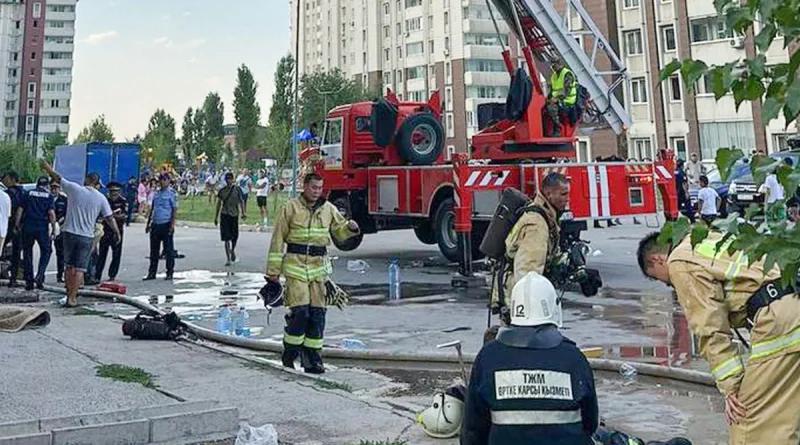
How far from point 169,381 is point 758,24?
507 centimetres

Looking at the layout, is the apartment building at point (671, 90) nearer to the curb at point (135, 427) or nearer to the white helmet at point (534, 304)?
the curb at point (135, 427)

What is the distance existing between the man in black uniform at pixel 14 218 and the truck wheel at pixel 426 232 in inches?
265

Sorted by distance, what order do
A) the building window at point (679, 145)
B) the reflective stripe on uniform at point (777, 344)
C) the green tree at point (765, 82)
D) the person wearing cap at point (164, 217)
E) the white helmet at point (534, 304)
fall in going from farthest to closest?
the building window at point (679, 145)
the person wearing cap at point (164, 217)
the reflective stripe on uniform at point (777, 344)
the white helmet at point (534, 304)
the green tree at point (765, 82)

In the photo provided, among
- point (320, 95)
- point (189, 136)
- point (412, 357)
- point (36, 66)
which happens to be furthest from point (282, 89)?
point (412, 357)

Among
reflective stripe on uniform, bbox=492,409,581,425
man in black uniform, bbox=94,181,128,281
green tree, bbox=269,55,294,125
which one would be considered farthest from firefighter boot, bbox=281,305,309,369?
green tree, bbox=269,55,294,125

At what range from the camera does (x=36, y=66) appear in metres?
93.6

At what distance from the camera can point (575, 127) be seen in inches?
485

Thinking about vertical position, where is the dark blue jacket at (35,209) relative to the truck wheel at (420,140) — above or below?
below

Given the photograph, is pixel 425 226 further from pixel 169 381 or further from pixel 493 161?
pixel 169 381

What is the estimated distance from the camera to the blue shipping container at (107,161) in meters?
29.0

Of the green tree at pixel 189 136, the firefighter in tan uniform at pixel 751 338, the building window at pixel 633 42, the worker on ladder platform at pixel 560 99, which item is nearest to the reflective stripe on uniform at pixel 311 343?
the firefighter in tan uniform at pixel 751 338

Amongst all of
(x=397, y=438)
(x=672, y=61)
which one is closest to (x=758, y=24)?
(x=672, y=61)

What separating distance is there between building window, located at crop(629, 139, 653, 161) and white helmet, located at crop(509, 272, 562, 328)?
41.1m

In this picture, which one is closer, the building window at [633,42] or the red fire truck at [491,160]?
the red fire truck at [491,160]
